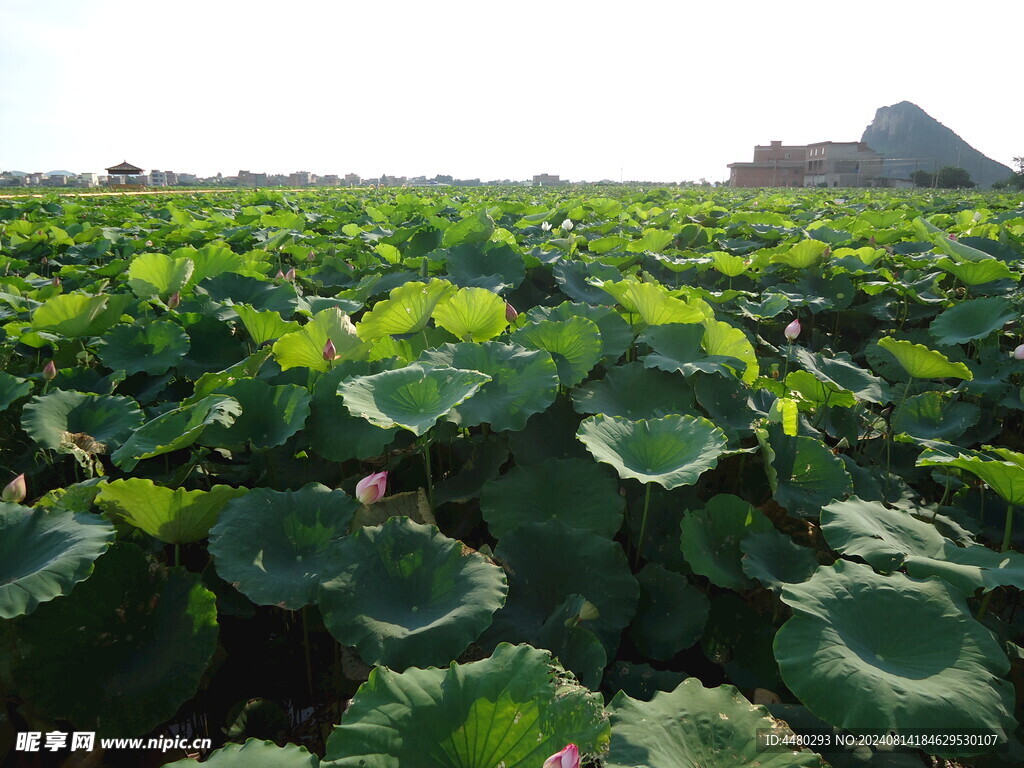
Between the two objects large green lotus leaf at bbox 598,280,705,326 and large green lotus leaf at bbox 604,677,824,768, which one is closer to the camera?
large green lotus leaf at bbox 604,677,824,768

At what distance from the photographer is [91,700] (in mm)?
1122

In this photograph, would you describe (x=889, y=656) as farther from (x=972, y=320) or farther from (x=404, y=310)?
(x=972, y=320)

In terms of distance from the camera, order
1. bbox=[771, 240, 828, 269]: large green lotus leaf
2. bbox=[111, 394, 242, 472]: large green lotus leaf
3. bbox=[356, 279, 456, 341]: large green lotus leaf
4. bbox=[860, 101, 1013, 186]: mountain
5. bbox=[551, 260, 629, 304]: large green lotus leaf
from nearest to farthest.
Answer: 1. bbox=[111, 394, 242, 472]: large green lotus leaf
2. bbox=[356, 279, 456, 341]: large green lotus leaf
3. bbox=[551, 260, 629, 304]: large green lotus leaf
4. bbox=[771, 240, 828, 269]: large green lotus leaf
5. bbox=[860, 101, 1013, 186]: mountain

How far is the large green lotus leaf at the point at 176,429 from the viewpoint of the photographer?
136cm

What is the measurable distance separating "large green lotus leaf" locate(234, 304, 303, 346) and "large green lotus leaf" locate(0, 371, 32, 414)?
0.65m

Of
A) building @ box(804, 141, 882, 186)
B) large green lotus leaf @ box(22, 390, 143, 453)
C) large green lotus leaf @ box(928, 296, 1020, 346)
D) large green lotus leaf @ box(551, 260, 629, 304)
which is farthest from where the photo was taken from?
building @ box(804, 141, 882, 186)

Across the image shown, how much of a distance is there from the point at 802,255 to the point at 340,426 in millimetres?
2780

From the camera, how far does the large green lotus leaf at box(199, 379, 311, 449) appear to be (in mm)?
1534

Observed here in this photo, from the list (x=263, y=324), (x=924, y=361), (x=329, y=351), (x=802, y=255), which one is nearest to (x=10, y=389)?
(x=263, y=324)

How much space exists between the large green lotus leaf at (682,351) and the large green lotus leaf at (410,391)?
2.29 ft

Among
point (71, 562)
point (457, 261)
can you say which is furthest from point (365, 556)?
point (457, 261)

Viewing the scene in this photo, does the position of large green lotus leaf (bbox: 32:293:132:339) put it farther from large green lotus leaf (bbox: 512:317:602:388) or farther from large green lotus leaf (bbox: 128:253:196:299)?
large green lotus leaf (bbox: 512:317:602:388)

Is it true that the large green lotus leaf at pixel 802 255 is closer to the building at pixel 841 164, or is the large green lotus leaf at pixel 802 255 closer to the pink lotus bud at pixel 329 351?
the pink lotus bud at pixel 329 351

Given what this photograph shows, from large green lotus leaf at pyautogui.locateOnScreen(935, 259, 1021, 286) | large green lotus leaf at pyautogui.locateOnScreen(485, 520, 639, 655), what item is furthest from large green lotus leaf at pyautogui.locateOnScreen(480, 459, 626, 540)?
large green lotus leaf at pyautogui.locateOnScreen(935, 259, 1021, 286)
